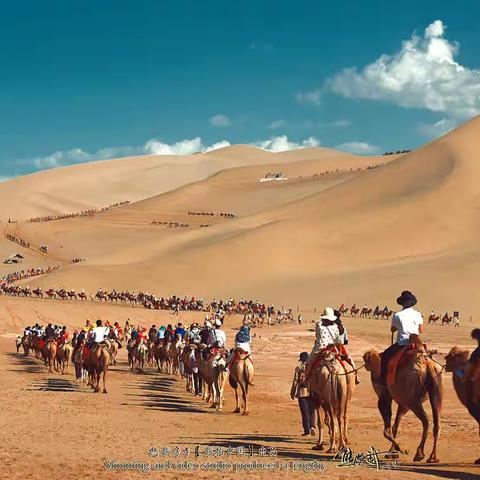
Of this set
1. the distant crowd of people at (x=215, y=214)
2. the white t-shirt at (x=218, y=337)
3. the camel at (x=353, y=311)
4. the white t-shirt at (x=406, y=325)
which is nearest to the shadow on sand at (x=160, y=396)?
the white t-shirt at (x=218, y=337)

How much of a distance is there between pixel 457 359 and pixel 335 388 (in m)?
2.18

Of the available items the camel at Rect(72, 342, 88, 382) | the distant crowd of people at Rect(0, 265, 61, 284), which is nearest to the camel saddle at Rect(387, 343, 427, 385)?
the camel at Rect(72, 342, 88, 382)

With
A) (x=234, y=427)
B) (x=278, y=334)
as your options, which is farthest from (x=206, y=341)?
(x=278, y=334)

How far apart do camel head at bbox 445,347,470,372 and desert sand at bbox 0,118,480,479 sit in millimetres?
1586

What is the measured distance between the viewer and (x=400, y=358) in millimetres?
13664

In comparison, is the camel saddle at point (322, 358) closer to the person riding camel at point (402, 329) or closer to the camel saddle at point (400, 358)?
the person riding camel at point (402, 329)

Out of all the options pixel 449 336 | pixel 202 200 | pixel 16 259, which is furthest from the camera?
pixel 202 200

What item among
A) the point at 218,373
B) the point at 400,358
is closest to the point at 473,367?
the point at 400,358

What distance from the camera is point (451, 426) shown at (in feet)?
59.6

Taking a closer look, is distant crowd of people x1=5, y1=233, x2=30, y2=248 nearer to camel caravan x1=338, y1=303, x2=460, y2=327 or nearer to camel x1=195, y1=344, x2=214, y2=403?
camel caravan x1=338, y1=303, x2=460, y2=327

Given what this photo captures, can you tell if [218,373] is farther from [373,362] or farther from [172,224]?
[172,224]

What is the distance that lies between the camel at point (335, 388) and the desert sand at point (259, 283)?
0.63 m

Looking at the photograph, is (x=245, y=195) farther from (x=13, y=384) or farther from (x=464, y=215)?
(x=13, y=384)

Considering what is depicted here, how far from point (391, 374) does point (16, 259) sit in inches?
3681
